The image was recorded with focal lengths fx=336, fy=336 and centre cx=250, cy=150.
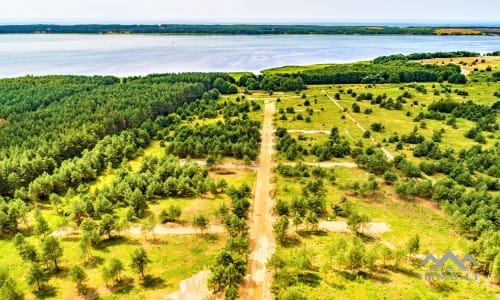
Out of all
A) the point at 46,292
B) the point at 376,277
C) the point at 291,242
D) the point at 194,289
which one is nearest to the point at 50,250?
the point at 46,292

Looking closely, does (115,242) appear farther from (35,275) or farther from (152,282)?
(152,282)

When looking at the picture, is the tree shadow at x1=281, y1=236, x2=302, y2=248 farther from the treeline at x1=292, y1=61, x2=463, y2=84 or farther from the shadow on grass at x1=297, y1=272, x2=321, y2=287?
the treeline at x1=292, y1=61, x2=463, y2=84

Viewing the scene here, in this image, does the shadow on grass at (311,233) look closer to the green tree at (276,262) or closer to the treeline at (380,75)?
the green tree at (276,262)

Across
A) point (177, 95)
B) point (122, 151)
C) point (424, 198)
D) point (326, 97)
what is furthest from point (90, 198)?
point (326, 97)

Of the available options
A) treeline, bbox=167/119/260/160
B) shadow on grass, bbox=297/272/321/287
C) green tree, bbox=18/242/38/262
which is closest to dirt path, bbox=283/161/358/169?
treeline, bbox=167/119/260/160

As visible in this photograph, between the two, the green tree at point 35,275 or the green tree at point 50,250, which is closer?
the green tree at point 35,275

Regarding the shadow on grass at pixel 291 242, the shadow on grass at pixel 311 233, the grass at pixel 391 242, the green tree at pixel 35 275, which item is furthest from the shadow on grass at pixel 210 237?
the green tree at pixel 35 275
